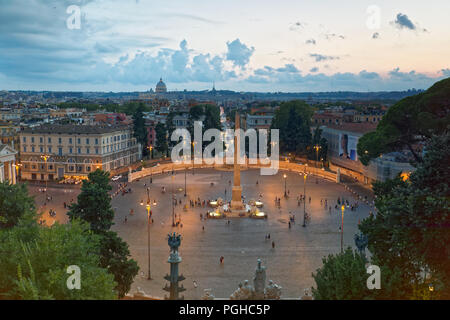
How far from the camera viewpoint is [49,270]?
544 inches

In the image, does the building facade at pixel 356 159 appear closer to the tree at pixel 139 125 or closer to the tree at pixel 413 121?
the tree at pixel 413 121

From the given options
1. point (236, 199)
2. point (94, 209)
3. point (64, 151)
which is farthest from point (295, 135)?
point (94, 209)

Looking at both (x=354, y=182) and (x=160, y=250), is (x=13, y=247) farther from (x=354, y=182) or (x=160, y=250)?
(x=354, y=182)

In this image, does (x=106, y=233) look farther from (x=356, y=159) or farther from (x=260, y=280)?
(x=356, y=159)

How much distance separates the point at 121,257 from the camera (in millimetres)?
22562

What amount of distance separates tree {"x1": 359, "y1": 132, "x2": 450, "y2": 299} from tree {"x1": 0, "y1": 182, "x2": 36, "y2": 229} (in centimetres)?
1762

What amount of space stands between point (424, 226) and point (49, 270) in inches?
496

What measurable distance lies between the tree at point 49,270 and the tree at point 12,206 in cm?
759

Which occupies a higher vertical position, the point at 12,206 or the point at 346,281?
the point at 12,206

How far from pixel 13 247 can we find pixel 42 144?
170 feet

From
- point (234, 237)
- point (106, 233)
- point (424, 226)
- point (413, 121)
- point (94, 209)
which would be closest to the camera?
point (424, 226)

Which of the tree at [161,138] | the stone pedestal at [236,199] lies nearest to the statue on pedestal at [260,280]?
the stone pedestal at [236,199]

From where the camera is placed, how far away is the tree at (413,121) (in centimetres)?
3042
